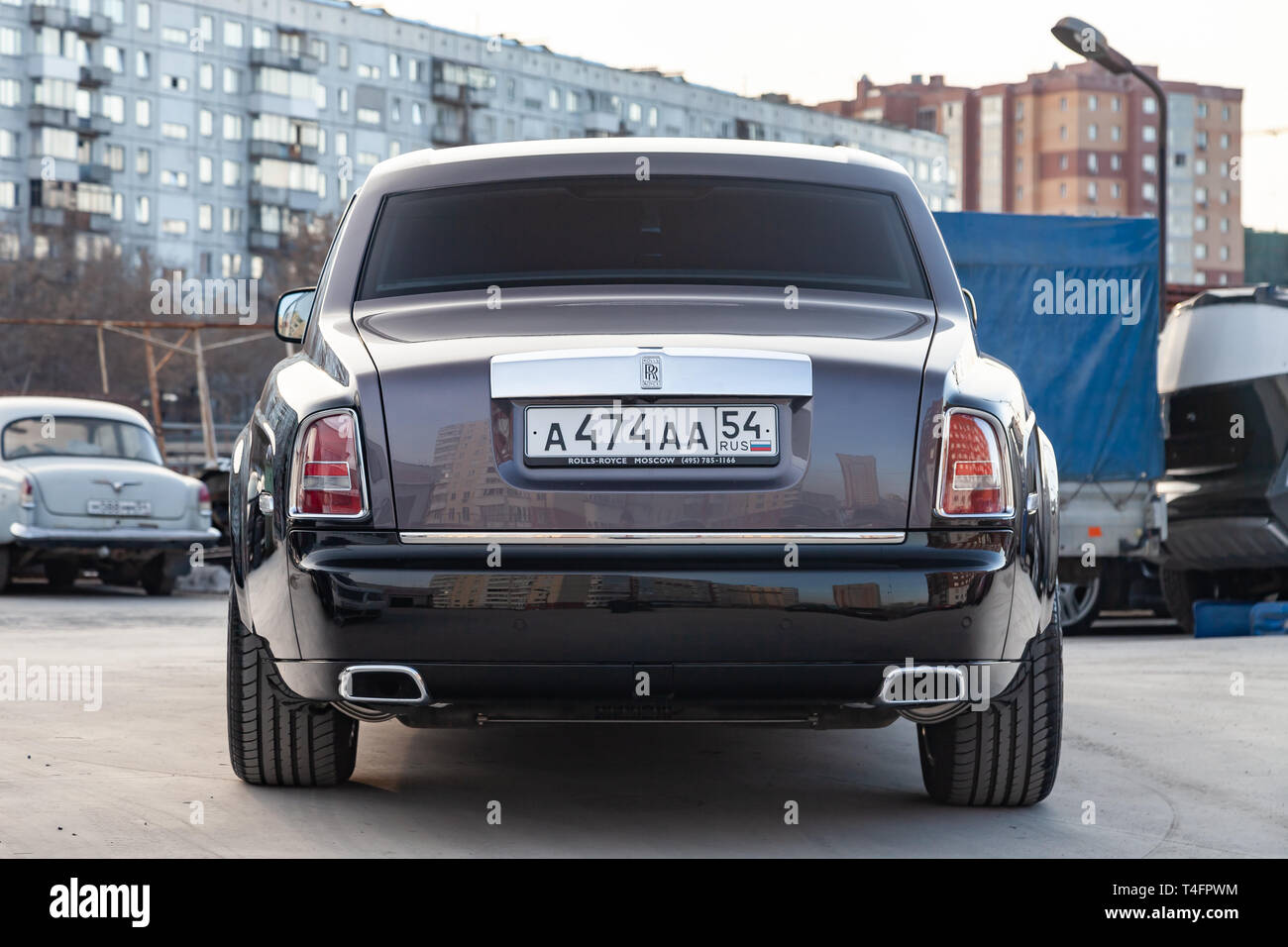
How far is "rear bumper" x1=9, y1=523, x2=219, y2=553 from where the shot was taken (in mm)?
14727

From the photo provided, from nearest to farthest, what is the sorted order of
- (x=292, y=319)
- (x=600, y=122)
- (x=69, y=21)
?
(x=292, y=319), (x=69, y=21), (x=600, y=122)

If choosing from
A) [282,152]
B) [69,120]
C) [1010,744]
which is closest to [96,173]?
[69,120]

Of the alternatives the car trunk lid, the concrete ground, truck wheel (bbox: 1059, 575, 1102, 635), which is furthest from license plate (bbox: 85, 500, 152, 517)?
the car trunk lid

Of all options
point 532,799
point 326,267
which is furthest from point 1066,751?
point 326,267

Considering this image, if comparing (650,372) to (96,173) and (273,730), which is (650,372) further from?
(96,173)

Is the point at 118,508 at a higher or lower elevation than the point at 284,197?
lower

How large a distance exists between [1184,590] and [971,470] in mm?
9853

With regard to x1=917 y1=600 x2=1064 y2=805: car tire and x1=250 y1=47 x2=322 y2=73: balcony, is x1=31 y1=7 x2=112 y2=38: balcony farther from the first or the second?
x1=917 y1=600 x2=1064 y2=805: car tire

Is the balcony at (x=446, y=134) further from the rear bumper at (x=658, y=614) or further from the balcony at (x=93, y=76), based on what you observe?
the rear bumper at (x=658, y=614)

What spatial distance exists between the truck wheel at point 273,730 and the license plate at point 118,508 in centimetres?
1075

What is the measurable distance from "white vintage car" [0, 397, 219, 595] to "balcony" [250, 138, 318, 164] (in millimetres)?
78793

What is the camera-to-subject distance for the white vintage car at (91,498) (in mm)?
14852

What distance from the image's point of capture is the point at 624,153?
4.93 metres
